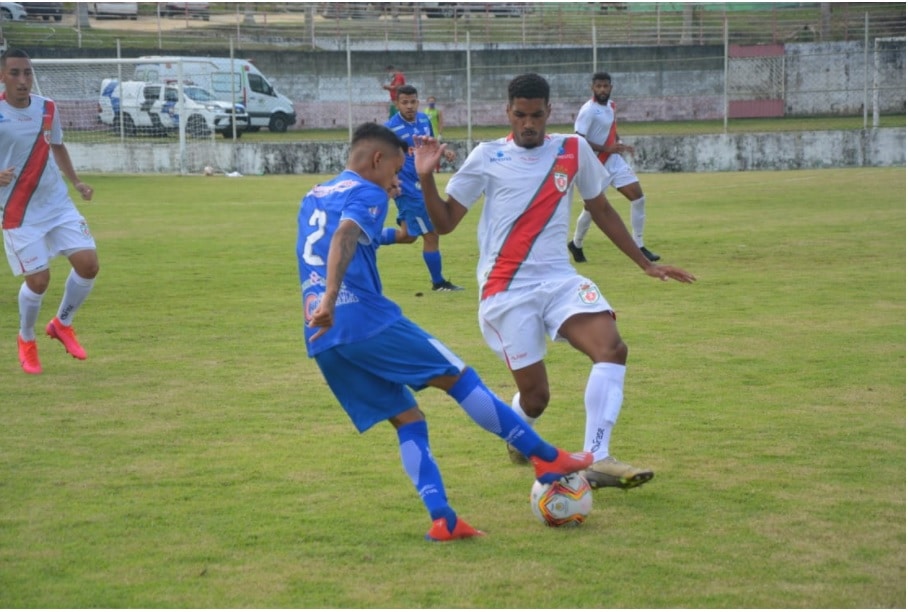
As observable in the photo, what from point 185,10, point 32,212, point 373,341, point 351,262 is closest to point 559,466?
point 373,341

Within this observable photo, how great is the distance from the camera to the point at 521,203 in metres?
6.42

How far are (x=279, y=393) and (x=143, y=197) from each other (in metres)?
18.3

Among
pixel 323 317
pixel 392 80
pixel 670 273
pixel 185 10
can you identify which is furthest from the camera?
pixel 185 10

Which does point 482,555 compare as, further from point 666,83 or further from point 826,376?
point 666,83

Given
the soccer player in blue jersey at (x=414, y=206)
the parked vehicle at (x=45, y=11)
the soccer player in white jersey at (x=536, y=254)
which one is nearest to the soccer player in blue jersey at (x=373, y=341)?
the soccer player in white jersey at (x=536, y=254)

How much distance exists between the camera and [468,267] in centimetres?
1537

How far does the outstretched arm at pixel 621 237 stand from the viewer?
642cm

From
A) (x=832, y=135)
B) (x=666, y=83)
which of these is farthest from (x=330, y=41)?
(x=832, y=135)

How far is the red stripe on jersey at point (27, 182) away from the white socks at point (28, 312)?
1.76 ft

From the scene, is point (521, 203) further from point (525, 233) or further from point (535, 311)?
point (535, 311)

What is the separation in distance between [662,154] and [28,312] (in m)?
24.3

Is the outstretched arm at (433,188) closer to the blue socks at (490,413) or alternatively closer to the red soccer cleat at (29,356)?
the blue socks at (490,413)

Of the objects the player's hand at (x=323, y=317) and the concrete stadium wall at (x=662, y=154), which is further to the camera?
the concrete stadium wall at (x=662, y=154)

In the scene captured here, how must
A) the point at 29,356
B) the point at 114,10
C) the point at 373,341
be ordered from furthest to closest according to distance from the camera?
1. the point at 114,10
2. the point at 29,356
3. the point at 373,341
